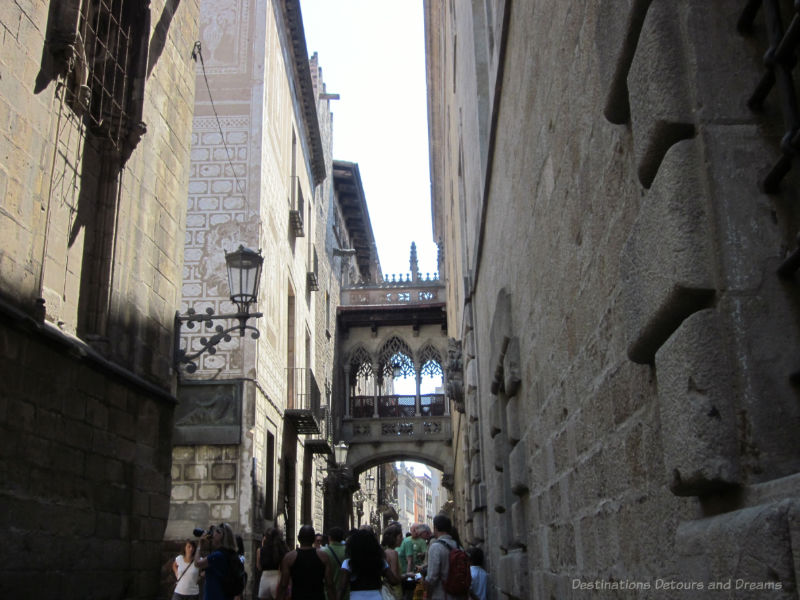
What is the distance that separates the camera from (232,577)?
6.05 meters

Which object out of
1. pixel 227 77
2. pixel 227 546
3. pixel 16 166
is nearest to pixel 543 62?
pixel 16 166

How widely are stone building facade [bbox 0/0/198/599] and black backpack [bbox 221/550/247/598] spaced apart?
0.93 metres

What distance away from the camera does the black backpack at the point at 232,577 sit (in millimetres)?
5988

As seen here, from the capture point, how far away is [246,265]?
9.39m

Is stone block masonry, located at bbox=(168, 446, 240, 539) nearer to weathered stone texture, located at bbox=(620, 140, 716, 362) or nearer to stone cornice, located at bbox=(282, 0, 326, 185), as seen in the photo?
stone cornice, located at bbox=(282, 0, 326, 185)

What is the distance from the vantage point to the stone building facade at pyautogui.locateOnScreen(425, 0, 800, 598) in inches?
62.6

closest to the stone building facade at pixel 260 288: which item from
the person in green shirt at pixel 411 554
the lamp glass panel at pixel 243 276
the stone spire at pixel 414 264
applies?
the person in green shirt at pixel 411 554

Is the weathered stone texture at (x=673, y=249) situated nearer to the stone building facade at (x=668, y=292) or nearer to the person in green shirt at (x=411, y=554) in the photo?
the stone building facade at (x=668, y=292)


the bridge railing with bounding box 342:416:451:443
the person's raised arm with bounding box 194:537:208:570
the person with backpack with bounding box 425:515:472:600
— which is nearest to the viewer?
the person with backpack with bounding box 425:515:472:600

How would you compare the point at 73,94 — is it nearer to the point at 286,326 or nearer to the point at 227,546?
the point at 227,546

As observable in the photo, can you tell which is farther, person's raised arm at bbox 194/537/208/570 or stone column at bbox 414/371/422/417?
stone column at bbox 414/371/422/417

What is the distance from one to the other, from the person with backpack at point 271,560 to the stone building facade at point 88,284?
109 centimetres

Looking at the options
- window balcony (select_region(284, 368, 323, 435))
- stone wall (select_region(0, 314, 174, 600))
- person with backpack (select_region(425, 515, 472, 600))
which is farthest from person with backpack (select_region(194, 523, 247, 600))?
window balcony (select_region(284, 368, 323, 435))

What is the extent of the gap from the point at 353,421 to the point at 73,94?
74.8 ft
